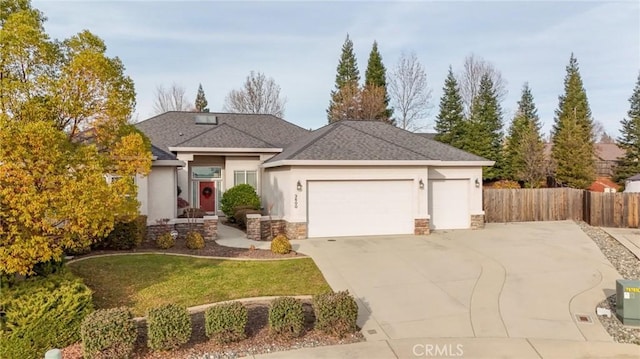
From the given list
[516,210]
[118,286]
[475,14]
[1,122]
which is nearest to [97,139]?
[1,122]

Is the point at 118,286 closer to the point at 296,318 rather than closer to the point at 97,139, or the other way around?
the point at 97,139

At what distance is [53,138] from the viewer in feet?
20.4

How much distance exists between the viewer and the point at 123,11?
10.3m

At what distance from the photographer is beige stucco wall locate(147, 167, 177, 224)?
46.6 ft

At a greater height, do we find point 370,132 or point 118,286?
point 370,132

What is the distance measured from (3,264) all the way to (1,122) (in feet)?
7.28

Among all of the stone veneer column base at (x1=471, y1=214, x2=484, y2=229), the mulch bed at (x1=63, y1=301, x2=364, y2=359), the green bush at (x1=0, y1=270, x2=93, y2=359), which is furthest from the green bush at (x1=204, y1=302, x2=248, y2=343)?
the stone veneer column base at (x1=471, y1=214, x2=484, y2=229)

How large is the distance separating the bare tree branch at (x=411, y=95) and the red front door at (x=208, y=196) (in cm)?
2279

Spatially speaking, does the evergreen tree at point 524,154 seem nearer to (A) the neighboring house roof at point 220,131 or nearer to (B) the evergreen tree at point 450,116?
(B) the evergreen tree at point 450,116

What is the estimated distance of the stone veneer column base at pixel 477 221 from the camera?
1641cm

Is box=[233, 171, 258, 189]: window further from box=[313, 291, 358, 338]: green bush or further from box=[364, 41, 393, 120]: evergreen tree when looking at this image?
box=[364, 41, 393, 120]: evergreen tree

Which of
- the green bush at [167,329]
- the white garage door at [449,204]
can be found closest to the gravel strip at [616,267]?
the white garage door at [449,204]

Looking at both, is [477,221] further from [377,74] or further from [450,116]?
[377,74]

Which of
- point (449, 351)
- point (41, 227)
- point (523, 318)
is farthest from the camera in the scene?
point (523, 318)
